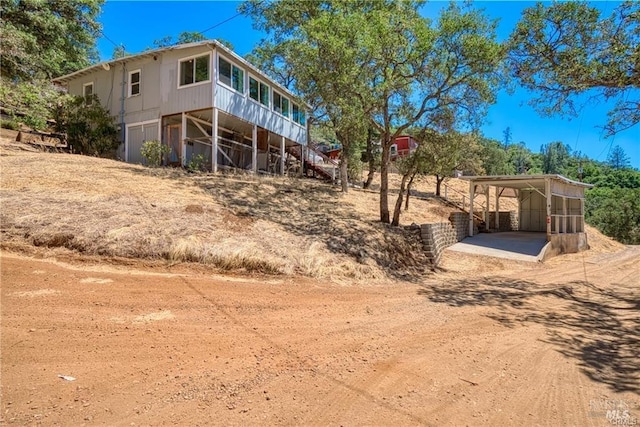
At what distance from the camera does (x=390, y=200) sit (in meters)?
19.9

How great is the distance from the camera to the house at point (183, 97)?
49.0 feet

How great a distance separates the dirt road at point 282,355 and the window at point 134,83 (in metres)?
13.0

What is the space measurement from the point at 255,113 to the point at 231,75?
7.19 feet

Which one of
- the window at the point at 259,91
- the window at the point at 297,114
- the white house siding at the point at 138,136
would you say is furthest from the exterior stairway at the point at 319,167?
the white house siding at the point at 138,136

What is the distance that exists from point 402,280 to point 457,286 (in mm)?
1325

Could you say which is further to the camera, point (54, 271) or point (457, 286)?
point (457, 286)

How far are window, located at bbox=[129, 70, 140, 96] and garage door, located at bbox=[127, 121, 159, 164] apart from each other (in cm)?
164

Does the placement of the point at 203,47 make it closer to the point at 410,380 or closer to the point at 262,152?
the point at 262,152

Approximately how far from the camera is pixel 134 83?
54.0ft

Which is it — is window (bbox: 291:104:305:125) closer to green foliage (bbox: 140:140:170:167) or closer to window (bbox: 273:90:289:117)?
window (bbox: 273:90:289:117)

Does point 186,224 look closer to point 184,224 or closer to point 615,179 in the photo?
point 184,224

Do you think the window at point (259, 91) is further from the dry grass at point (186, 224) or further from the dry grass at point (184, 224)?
the dry grass at point (184, 224)

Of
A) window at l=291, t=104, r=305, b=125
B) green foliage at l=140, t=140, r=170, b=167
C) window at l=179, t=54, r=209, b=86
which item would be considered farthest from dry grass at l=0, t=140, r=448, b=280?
window at l=291, t=104, r=305, b=125

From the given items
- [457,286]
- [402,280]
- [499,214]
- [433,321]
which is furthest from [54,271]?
[499,214]
